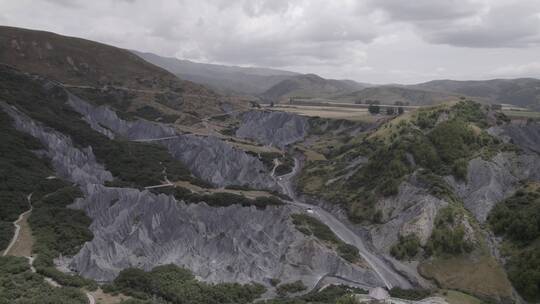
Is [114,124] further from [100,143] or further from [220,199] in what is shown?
[220,199]

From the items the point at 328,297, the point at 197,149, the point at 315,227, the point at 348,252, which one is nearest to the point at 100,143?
the point at 197,149

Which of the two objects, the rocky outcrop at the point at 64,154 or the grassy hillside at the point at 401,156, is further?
the rocky outcrop at the point at 64,154

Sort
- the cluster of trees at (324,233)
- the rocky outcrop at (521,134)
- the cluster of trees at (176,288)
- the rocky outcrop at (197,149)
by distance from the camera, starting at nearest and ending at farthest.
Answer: the cluster of trees at (176,288)
the cluster of trees at (324,233)
the rocky outcrop at (197,149)
the rocky outcrop at (521,134)

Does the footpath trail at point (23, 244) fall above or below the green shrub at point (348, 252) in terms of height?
above

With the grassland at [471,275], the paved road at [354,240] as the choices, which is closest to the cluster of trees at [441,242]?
the grassland at [471,275]

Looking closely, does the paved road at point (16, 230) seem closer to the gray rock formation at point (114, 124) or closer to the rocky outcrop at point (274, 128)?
the gray rock formation at point (114, 124)
